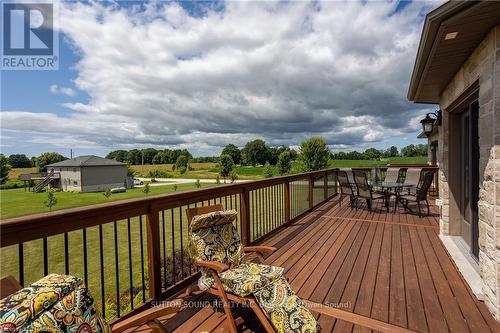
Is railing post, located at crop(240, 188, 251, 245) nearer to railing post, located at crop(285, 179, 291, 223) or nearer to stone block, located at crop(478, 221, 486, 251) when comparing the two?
railing post, located at crop(285, 179, 291, 223)

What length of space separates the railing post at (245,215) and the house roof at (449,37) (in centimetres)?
291

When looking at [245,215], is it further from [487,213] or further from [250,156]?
[250,156]

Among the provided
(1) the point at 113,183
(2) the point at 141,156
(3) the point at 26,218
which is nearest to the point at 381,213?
(3) the point at 26,218

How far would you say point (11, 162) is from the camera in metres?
51.8

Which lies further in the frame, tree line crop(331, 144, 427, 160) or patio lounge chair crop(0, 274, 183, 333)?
tree line crop(331, 144, 427, 160)

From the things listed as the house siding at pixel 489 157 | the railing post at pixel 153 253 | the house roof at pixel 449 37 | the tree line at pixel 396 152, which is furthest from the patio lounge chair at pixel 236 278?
the tree line at pixel 396 152

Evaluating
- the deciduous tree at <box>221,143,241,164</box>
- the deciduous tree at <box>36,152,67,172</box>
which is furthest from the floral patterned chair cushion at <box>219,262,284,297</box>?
the deciduous tree at <box>36,152,67,172</box>

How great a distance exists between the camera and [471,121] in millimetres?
3020

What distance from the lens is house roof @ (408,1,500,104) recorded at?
1872mm

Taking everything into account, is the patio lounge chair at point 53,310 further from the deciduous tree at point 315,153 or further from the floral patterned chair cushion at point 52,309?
the deciduous tree at point 315,153

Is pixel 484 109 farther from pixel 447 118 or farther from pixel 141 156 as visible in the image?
pixel 141 156

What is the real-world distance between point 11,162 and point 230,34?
6867cm

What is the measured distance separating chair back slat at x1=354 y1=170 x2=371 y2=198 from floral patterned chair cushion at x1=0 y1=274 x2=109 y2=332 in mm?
6084

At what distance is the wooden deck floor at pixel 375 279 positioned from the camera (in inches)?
82.1
